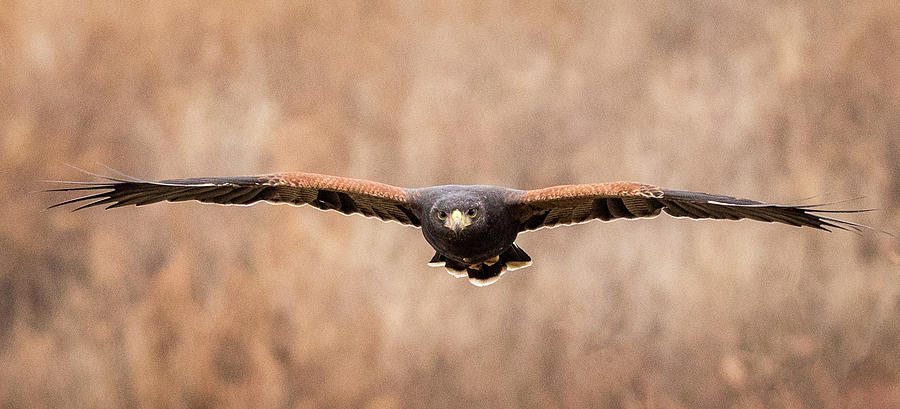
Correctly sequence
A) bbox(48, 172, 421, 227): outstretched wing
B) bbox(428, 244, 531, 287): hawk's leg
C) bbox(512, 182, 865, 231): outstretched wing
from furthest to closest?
bbox(428, 244, 531, 287): hawk's leg
bbox(48, 172, 421, 227): outstretched wing
bbox(512, 182, 865, 231): outstretched wing

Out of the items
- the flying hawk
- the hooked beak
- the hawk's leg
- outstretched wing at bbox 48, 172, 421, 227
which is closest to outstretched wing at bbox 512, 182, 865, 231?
the flying hawk

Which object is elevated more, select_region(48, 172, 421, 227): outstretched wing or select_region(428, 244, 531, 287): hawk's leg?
select_region(48, 172, 421, 227): outstretched wing

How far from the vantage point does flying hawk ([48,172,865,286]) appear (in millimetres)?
7070

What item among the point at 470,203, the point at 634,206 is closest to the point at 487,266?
the point at 470,203

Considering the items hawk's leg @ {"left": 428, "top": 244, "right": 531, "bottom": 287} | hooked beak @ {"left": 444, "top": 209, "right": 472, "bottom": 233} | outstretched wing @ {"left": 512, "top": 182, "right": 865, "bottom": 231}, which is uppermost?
outstretched wing @ {"left": 512, "top": 182, "right": 865, "bottom": 231}

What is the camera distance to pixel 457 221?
7020 mm

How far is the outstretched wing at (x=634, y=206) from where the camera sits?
6906 millimetres

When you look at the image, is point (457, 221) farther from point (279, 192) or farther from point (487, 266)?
point (279, 192)

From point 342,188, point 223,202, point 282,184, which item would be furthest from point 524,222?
point 223,202

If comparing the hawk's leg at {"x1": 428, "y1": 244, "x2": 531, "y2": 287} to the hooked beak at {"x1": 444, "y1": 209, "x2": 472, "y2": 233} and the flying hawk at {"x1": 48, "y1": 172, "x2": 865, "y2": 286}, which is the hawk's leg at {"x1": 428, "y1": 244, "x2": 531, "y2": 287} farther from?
the hooked beak at {"x1": 444, "y1": 209, "x2": 472, "y2": 233}

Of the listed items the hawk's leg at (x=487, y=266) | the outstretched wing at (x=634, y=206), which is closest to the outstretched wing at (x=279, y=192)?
the hawk's leg at (x=487, y=266)

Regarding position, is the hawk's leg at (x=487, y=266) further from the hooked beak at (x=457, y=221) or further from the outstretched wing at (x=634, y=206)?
the hooked beak at (x=457, y=221)

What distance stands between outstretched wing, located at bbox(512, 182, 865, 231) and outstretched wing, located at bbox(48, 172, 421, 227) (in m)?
1.14

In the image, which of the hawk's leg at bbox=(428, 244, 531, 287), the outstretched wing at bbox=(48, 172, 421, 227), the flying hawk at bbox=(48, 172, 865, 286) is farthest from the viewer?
the hawk's leg at bbox=(428, 244, 531, 287)
